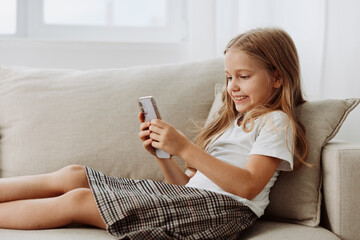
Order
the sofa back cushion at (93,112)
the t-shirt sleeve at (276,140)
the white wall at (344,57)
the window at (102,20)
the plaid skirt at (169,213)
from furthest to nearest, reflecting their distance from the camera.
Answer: the window at (102,20) < the white wall at (344,57) < the sofa back cushion at (93,112) < the t-shirt sleeve at (276,140) < the plaid skirt at (169,213)

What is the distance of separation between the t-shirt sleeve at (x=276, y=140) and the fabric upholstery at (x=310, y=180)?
0.06 metres

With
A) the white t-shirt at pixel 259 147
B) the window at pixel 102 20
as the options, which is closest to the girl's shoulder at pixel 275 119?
the white t-shirt at pixel 259 147

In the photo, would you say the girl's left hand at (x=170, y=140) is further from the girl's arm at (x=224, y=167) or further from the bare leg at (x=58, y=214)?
the bare leg at (x=58, y=214)

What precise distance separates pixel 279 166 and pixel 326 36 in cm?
79

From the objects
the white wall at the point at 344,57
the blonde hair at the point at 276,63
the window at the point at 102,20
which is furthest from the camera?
the window at the point at 102,20

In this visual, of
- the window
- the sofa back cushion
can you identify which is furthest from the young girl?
the window

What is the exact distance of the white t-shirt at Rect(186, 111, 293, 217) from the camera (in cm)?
112

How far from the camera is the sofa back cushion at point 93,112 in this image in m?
1.45

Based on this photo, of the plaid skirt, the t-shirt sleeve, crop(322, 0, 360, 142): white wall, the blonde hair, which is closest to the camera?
the plaid skirt

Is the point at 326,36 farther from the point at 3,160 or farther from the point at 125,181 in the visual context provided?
the point at 3,160

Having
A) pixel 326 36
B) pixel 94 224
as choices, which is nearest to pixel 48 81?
pixel 94 224

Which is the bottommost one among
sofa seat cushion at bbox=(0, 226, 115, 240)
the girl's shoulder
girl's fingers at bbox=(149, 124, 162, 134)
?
sofa seat cushion at bbox=(0, 226, 115, 240)

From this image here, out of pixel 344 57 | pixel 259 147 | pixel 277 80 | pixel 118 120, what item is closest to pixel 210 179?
pixel 259 147

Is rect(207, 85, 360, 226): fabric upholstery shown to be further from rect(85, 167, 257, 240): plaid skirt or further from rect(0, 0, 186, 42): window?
rect(0, 0, 186, 42): window
